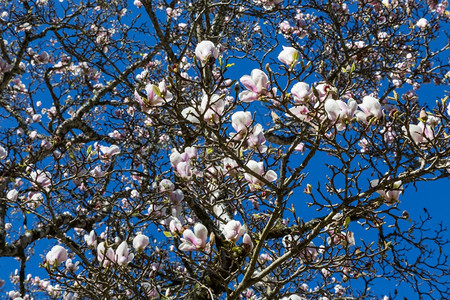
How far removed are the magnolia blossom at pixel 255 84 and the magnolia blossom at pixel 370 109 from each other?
1.40 feet

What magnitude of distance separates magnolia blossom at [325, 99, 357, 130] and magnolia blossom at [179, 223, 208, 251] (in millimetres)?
882

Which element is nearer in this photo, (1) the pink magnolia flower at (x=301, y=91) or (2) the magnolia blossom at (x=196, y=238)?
(1) the pink magnolia flower at (x=301, y=91)

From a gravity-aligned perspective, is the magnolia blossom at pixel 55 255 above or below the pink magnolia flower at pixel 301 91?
below

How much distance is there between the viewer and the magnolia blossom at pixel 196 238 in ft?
7.25

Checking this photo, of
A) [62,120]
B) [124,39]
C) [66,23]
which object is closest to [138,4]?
[124,39]

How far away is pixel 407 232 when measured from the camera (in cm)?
368

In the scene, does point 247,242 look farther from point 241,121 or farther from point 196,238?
point 241,121

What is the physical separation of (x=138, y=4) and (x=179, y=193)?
4.52 m

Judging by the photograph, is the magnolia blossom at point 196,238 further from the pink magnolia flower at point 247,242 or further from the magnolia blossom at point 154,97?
the magnolia blossom at point 154,97

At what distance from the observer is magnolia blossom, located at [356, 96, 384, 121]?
1.84m

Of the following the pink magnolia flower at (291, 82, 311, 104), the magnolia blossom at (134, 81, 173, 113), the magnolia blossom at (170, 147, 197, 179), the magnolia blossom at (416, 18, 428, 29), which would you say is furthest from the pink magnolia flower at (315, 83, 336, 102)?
the magnolia blossom at (416, 18, 428, 29)

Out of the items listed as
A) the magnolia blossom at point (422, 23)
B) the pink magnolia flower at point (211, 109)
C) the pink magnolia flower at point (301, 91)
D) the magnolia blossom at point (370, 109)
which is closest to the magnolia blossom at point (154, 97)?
the pink magnolia flower at point (211, 109)

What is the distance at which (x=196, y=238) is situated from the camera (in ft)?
7.29

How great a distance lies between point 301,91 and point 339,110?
0.19 metres
